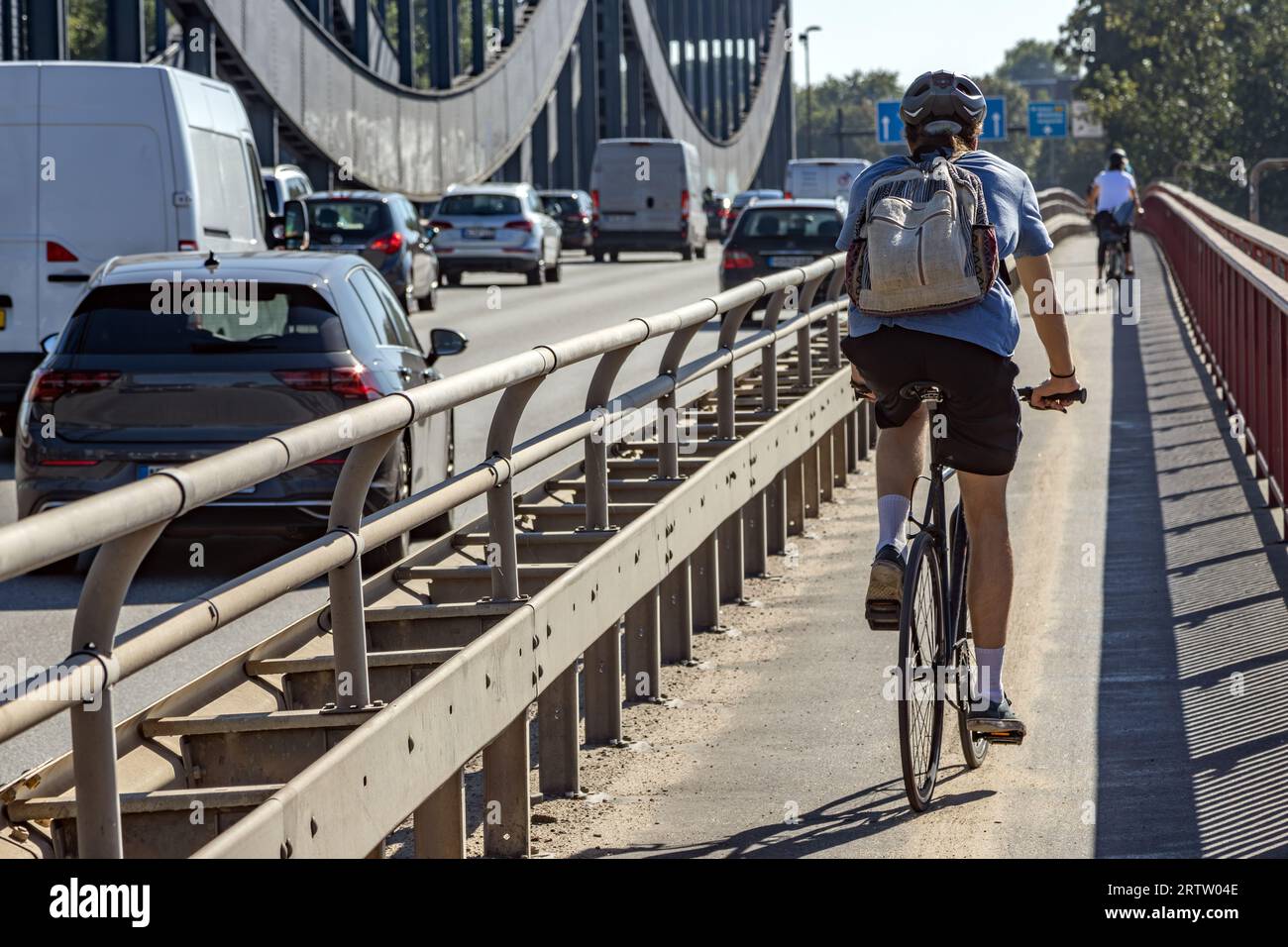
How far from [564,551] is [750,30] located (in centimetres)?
10945

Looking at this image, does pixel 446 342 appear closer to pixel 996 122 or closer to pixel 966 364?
pixel 966 364

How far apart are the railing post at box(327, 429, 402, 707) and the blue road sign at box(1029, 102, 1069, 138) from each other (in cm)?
9492

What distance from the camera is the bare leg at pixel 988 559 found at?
5.74 metres

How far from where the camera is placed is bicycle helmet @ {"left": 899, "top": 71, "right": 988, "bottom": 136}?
5574 mm

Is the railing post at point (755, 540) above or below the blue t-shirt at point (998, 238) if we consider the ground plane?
below

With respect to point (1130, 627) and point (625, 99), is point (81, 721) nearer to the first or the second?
point (1130, 627)

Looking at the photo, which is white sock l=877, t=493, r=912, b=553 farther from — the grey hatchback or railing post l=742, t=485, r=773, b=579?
the grey hatchback

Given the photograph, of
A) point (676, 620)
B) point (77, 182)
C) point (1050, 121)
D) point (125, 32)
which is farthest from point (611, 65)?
point (676, 620)

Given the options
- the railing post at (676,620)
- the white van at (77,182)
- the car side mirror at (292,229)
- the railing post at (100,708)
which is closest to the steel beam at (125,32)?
the car side mirror at (292,229)

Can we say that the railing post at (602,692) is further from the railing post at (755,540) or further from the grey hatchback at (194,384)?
the grey hatchback at (194,384)

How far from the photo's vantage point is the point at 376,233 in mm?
28375

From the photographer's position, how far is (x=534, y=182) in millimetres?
71312

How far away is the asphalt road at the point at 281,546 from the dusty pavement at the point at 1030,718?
1.77m

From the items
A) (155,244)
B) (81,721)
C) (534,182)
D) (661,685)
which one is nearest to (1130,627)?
(661,685)
